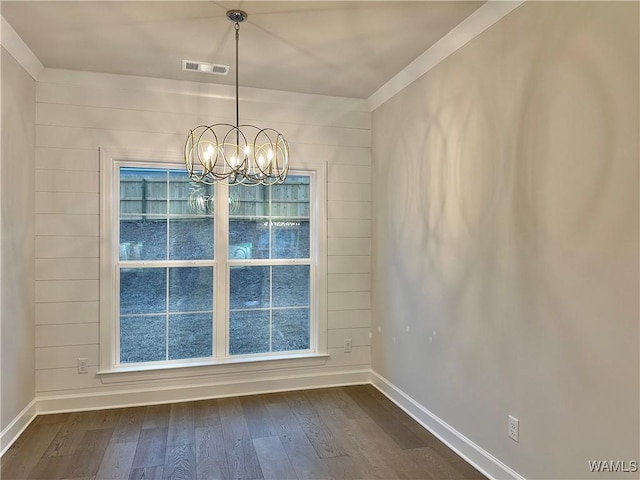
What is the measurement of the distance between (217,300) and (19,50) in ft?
7.78

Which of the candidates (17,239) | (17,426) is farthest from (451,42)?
(17,426)

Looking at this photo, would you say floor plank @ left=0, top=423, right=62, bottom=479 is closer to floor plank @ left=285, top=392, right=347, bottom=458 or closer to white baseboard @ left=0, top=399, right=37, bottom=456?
white baseboard @ left=0, top=399, right=37, bottom=456

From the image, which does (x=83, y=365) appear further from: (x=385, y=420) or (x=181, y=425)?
(x=385, y=420)

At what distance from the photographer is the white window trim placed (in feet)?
11.5

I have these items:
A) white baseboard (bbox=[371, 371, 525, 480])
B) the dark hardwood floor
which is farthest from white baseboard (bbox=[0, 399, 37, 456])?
white baseboard (bbox=[371, 371, 525, 480])

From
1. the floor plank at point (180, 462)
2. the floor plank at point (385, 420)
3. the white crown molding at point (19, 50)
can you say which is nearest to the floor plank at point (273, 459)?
the floor plank at point (180, 462)

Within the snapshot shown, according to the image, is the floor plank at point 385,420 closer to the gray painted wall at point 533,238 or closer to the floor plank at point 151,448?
the gray painted wall at point 533,238

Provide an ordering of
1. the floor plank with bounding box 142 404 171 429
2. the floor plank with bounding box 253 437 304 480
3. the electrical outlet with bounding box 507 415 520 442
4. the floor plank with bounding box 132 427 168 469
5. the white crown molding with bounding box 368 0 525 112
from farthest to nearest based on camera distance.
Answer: the floor plank with bounding box 142 404 171 429
the floor plank with bounding box 132 427 168 469
the floor plank with bounding box 253 437 304 480
the white crown molding with bounding box 368 0 525 112
the electrical outlet with bounding box 507 415 520 442

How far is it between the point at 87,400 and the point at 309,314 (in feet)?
6.58

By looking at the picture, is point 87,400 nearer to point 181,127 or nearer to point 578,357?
point 181,127

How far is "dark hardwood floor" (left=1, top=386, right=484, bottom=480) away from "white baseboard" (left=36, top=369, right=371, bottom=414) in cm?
9

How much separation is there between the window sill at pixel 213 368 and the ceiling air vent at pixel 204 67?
2.48 metres

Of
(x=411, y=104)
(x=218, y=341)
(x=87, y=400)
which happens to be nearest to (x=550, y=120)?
(x=411, y=104)

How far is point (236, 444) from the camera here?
9.43 ft
